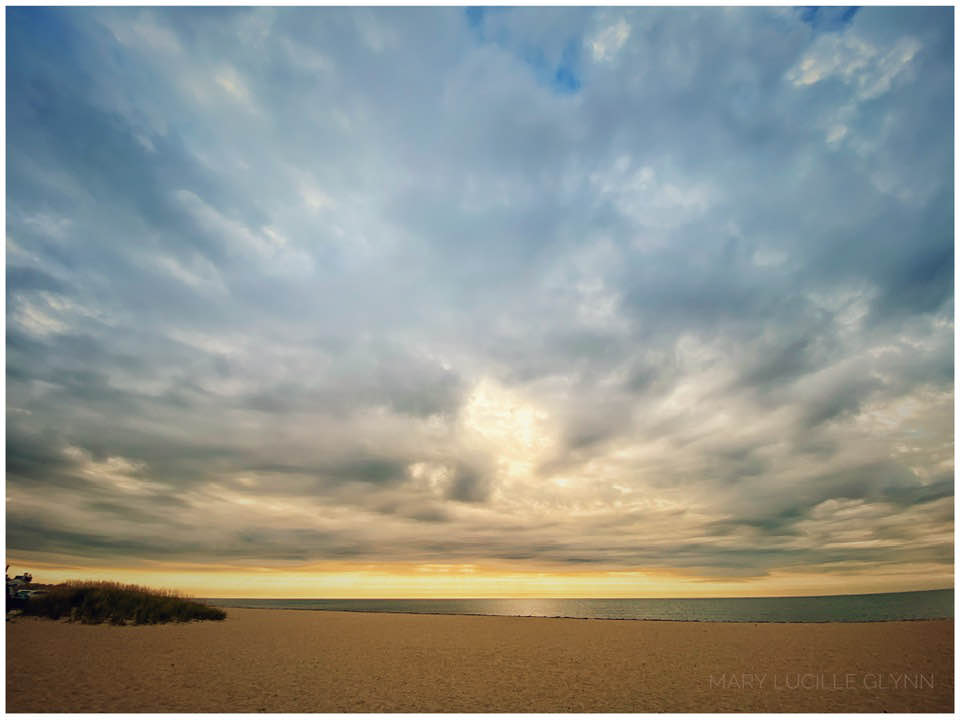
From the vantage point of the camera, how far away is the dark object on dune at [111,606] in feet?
112

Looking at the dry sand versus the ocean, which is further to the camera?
the ocean

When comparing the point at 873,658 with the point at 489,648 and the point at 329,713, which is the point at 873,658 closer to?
the point at 489,648

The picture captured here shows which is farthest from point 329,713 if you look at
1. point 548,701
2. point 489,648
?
point 489,648

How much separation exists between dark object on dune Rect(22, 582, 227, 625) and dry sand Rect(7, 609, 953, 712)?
2.96 metres

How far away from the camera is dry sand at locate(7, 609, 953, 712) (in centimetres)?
1522

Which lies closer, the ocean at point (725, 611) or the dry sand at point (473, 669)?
the dry sand at point (473, 669)

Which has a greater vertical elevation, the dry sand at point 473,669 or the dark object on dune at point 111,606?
the dark object on dune at point 111,606

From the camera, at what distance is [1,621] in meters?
15.0

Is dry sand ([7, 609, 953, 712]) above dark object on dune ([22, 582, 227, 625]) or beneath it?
beneath

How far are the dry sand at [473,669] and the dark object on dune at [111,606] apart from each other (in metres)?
2.96

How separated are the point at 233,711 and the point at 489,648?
14510 mm

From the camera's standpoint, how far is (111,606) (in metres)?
35.3

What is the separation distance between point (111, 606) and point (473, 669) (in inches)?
1220

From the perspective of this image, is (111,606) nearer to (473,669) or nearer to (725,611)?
(473,669)
